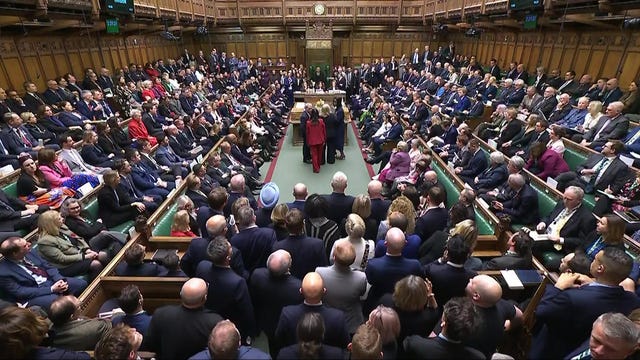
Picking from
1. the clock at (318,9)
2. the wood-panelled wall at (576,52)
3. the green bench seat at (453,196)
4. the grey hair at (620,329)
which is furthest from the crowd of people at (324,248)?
the clock at (318,9)

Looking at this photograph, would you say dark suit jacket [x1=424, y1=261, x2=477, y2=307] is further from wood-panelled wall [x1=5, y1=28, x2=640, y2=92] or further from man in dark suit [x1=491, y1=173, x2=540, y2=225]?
wood-panelled wall [x1=5, y1=28, x2=640, y2=92]

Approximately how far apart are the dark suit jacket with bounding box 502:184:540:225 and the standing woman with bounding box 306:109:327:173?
426cm

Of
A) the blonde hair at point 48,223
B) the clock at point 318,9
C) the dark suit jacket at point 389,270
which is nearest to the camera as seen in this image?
the dark suit jacket at point 389,270

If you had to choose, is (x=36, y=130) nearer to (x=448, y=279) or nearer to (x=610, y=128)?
(x=448, y=279)

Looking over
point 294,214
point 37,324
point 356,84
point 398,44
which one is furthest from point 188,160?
point 398,44

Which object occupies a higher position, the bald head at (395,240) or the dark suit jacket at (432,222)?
the bald head at (395,240)

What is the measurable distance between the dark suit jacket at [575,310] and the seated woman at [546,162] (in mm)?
3411

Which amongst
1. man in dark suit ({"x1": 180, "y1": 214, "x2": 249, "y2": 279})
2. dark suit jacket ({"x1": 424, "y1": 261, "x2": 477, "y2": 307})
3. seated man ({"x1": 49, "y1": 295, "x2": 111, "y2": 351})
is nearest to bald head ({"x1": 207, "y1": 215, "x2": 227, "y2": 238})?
man in dark suit ({"x1": 180, "y1": 214, "x2": 249, "y2": 279})

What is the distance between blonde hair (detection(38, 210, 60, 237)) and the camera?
3439 millimetres

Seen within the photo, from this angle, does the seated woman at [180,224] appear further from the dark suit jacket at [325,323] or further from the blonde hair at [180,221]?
the dark suit jacket at [325,323]

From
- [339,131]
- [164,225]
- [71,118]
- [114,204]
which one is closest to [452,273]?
[164,225]

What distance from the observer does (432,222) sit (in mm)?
3641

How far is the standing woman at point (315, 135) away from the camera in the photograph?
7.71 metres

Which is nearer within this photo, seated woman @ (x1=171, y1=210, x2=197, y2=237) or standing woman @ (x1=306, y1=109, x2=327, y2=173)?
seated woman @ (x1=171, y1=210, x2=197, y2=237)
